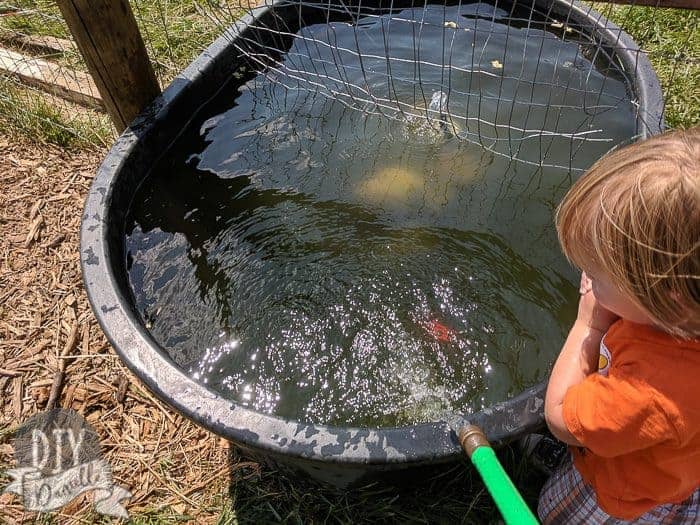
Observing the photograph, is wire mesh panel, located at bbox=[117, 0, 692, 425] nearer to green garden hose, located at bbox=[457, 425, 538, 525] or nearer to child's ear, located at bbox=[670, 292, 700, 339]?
green garden hose, located at bbox=[457, 425, 538, 525]

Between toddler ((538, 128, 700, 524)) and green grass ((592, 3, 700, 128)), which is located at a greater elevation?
toddler ((538, 128, 700, 524))

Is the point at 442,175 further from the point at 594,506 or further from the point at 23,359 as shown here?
the point at 23,359

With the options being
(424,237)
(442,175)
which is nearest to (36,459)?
(424,237)

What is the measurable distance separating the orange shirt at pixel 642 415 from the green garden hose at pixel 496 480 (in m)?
0.16

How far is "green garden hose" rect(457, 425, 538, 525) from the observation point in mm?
968

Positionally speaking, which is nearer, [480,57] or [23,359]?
[23,359]

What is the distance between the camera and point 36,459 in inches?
68.3

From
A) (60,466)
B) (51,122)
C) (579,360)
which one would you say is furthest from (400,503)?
(51,122)

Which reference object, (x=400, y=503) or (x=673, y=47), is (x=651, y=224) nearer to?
(x=400, y=503)

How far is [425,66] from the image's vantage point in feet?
9.14

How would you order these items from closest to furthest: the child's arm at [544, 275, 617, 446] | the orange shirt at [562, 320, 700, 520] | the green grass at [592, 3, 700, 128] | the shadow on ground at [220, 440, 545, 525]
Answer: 1. the orange shirt at [562, 320, 700, 520]
2. the child's arm at [544, 275, 617, 446]
3. the shadow on ground at [220, 440, 545, 525]
4. the green grass at [592, 3, 700, 128]

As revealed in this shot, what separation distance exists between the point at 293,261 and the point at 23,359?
105 cm

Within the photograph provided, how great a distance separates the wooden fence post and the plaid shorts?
189 cm

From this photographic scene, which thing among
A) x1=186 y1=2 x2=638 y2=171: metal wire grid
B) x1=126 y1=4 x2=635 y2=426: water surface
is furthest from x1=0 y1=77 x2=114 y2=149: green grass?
x1=186 y1=2 x2=638 y2=171: metal wire grid
